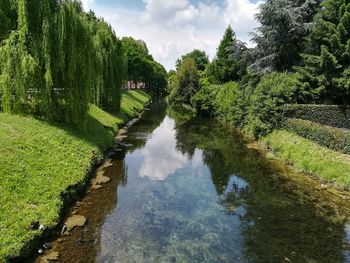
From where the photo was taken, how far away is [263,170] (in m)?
23.1

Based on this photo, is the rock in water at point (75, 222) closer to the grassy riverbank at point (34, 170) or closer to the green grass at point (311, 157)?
the grassy riverbank at point (34, 170)

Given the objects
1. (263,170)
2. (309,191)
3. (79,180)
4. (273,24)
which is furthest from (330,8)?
(79,180)

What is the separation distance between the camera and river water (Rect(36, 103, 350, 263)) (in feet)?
39.9

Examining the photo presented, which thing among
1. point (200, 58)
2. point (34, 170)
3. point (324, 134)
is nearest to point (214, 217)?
point (34, 170)

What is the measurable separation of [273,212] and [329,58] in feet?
63.7

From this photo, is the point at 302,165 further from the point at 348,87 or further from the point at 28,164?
the point at 28,164

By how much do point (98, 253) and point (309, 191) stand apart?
12.8m

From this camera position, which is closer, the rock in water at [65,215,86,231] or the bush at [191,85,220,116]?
the rock in water at [65,215,86,231]

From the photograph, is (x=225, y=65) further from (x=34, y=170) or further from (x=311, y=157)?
(x=34, y=170)

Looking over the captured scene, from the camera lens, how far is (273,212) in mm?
16172

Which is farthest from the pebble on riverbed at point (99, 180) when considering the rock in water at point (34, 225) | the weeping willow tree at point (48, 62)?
the rock in water at point (34, 225)

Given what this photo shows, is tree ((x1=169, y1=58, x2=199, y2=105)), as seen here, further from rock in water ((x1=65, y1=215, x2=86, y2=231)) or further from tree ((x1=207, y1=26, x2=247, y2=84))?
rock in water ((x1=65, y1=215, x2=86, y2=231))

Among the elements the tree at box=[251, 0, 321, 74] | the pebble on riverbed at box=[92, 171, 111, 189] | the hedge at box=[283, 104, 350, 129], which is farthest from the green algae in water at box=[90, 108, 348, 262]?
the tree at box=[251, 0, 321, 74]

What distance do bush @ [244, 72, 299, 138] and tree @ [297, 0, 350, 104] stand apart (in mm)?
1532
